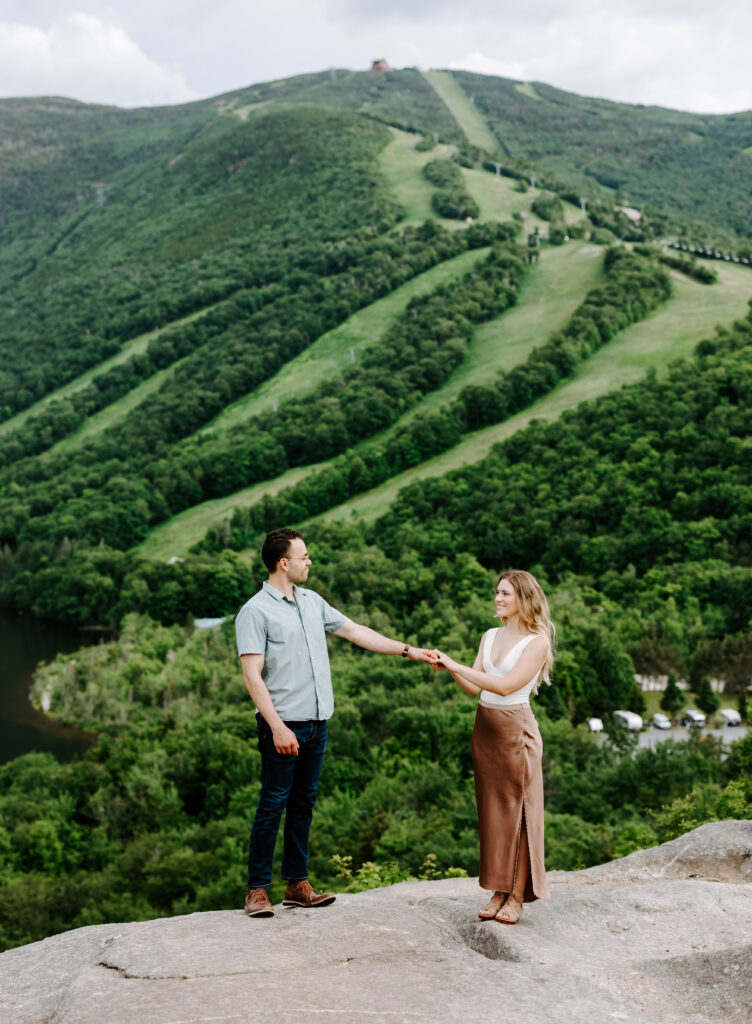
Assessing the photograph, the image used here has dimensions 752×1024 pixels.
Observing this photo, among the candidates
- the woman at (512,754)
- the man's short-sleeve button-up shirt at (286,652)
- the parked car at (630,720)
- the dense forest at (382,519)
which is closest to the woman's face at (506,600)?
the woman at (512,754)

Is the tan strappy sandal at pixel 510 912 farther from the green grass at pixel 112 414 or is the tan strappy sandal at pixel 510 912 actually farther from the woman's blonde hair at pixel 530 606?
the green grass at pixel 112 414

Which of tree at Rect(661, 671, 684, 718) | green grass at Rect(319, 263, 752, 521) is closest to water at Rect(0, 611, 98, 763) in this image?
green grass at Rect(319, 263, 752, 521)

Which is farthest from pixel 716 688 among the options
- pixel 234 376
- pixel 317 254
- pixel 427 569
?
pixel 317 254

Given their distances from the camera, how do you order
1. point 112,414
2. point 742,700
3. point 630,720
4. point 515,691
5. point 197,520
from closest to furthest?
point 515,691, point 630,720, point 742,700, point 197,520, point 112,414

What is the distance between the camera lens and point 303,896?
27.7 feet

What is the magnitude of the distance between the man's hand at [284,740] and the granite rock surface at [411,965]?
161 cm

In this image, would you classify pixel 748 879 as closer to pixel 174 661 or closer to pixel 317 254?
pixel 174 661

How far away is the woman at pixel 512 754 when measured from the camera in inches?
309

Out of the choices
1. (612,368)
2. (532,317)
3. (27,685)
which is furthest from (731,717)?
(532,317)

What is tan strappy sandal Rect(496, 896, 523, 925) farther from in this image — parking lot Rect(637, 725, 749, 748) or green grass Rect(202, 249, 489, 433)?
green grass Rect(202, 249, 489, 433)

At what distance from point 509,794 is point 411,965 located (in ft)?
5.93

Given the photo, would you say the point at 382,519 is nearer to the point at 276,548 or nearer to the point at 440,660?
the point at 440,660

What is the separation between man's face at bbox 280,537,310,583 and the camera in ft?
26.3

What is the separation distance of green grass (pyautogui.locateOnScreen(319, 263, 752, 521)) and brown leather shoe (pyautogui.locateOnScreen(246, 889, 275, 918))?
97.9 metres
